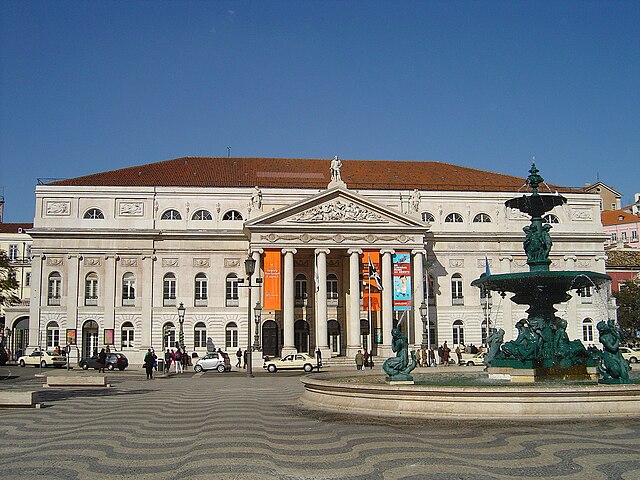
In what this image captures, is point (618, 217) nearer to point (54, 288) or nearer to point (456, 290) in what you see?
point (456, 290)

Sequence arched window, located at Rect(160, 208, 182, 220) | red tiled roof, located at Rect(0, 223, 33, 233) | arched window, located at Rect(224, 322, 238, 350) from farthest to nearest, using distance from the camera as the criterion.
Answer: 1. red tiled roof, located at Rect(0, 223, 33, 233)
2. arched window, located at Rect(160, 208, 182, 220)
3. arched window, located at Rect(224, 322, 238, 350)

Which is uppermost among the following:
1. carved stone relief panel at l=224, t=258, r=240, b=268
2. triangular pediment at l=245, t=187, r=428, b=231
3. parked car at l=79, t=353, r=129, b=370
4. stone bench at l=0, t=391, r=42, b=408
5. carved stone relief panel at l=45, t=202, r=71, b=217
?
carved stone relief panel at l=45, t=202, r=71, b=217

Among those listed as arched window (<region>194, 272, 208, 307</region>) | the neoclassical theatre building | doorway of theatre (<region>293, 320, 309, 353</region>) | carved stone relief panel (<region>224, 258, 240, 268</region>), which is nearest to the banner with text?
the neoclassical theatre building

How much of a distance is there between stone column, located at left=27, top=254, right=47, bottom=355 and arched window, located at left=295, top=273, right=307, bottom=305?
19.2m

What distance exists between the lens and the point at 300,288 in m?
57.3

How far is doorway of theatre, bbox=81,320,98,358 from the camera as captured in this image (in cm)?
5544

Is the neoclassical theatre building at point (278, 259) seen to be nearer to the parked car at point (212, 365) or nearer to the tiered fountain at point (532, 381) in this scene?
the parked car at point (212, 365)

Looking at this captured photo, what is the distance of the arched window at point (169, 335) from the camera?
55.9m

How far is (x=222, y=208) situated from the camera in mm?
57406

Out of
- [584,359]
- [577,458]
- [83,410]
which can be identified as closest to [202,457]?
[577,458]

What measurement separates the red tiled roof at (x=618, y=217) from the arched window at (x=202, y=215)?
188ft

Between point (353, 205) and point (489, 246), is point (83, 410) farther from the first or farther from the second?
point (489, 246)

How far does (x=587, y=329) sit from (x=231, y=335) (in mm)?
29387

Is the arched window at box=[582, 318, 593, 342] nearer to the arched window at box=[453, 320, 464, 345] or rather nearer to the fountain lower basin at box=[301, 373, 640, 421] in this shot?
the arched window at box=[453, 320, 464, 345]
